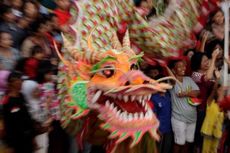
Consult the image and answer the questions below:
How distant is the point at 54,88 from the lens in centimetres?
436

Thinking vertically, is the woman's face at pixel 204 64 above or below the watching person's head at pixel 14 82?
above

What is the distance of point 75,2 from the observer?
444cm

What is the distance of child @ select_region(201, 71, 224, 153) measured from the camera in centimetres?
505

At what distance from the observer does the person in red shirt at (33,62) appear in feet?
14.0

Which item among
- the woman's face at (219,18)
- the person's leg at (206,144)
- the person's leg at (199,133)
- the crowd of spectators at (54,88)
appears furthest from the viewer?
the woman's face at (219,18)

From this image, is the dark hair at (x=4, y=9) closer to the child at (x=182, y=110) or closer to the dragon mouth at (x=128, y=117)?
the child at (x=182, y=110)

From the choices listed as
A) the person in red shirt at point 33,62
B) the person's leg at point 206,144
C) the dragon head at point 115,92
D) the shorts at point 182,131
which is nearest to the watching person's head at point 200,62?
the shorts at point 182,131

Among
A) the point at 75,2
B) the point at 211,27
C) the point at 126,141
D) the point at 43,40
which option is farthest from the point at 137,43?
the point at 211,27

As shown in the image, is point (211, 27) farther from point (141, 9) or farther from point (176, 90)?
point (141, 9)

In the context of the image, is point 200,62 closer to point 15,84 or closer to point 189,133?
point 189,133

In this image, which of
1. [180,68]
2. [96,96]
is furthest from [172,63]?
[96,96]

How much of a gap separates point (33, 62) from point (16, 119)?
779mm

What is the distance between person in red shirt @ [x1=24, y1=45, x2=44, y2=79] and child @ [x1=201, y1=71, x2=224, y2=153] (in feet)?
6.93

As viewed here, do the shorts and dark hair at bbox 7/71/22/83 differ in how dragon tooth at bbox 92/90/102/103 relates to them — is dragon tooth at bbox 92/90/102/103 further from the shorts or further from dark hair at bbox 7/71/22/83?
the shorts
